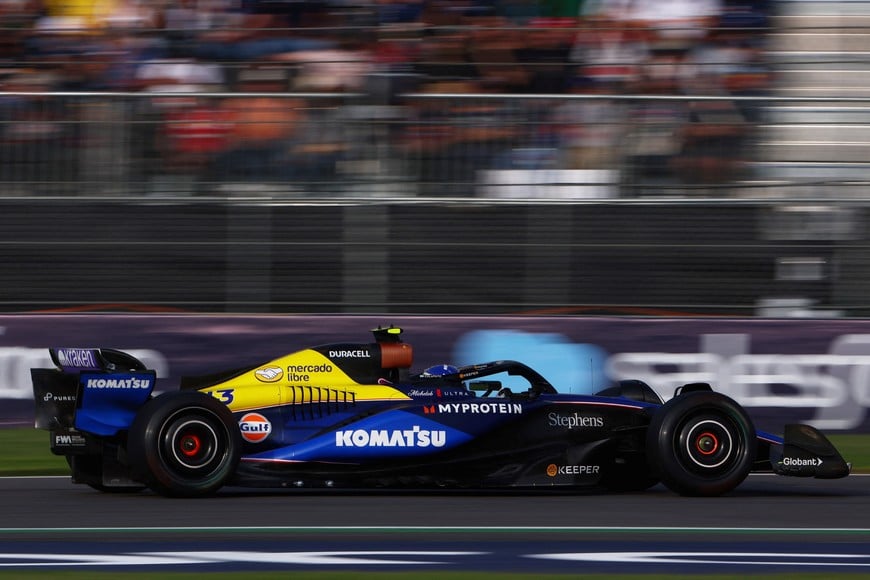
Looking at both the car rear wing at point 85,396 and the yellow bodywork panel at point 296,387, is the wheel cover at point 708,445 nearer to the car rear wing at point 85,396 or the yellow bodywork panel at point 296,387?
the yellow bodywork panel at point 296,387

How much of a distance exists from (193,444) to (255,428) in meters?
0.34

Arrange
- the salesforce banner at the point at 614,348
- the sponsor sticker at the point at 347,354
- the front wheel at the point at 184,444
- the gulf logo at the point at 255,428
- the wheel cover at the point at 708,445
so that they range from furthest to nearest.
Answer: the salesforce banner at the point at 614,348 → the sponsor sticker at the point at 347,354 → the wheel cover at the point at 708,445 → the gulf logo at the point at 255,428 → the front wheel at the point at 184,444

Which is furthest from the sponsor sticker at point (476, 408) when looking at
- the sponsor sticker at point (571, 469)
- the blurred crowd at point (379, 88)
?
the blurred crowd at point (379, 88)

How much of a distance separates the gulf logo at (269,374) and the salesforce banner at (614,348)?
362 centimetres

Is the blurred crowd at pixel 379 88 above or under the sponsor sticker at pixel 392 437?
above

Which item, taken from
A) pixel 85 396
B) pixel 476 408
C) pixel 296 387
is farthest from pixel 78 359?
pixel 476 408

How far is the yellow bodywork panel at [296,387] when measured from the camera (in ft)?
23.6

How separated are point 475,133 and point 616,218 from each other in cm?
136

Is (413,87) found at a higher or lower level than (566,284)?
higher

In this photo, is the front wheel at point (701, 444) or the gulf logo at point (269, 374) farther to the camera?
the gulf logo at point (269, 374)

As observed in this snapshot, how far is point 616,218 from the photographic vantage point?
11.1 meters

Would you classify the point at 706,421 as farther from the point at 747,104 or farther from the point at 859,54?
the point at 859,54

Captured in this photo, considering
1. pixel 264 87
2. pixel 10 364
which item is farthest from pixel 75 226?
Result: pixel 264 87

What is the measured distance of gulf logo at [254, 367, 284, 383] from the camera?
23.9ft
